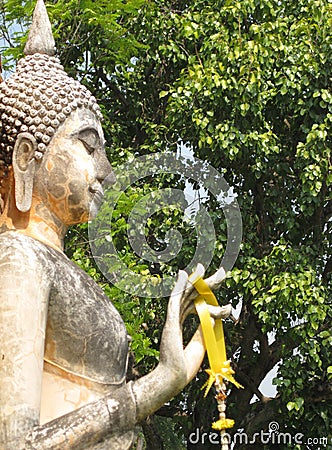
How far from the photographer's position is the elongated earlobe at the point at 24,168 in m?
3.58

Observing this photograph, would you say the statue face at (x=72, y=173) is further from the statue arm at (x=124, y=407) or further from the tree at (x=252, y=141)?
the tree at (x=252, y=141)

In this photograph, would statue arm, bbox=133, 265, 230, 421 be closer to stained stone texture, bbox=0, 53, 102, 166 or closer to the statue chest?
the statue chest

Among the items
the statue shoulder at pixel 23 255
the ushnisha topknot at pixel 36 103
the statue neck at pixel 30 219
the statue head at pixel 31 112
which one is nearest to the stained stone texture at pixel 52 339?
the statue shoulder at pixel 23 255

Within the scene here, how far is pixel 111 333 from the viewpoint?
11.7 ft

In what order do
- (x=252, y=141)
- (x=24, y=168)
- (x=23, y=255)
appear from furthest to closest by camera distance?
(x=252, y=141) → (x=24, y=168) → (x=23, y=255)

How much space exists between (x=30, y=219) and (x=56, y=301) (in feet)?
1.24

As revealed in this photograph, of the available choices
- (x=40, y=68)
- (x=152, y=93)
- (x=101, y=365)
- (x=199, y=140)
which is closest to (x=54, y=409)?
(x=101, y=365)

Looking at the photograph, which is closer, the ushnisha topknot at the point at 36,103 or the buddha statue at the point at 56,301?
the buddha statue at the point at 56,301

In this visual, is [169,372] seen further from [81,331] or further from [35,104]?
[35,104]

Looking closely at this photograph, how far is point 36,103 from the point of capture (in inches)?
145

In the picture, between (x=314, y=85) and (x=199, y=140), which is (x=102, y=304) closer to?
(x=199, y=140)

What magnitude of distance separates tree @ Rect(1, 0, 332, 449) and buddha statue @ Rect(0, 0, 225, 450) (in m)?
5.15

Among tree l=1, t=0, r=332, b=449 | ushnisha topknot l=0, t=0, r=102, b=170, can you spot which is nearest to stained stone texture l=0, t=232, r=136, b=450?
ushnisha topknot l=0, t=0, r=102, b=170

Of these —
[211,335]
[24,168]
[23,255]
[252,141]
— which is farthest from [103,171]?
[252,141]
